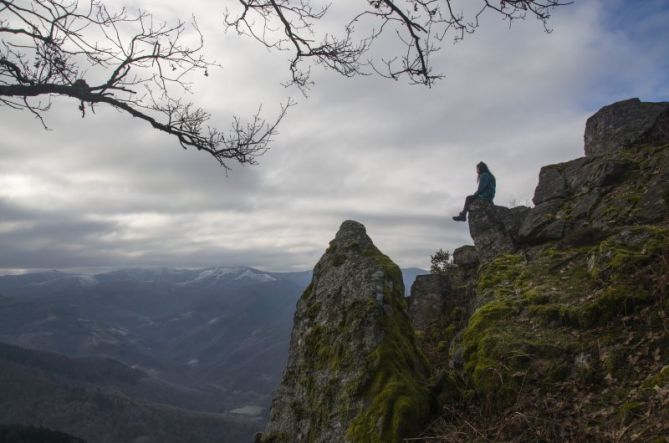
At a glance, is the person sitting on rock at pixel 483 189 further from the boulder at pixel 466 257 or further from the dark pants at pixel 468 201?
the boulder at pixel 466 257

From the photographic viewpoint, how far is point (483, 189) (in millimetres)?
16312

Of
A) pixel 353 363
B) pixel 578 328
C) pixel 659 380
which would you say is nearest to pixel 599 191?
pixel 578 328

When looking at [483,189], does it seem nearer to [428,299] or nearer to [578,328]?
[428,299]

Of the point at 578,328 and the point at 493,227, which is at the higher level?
the point at 493,227

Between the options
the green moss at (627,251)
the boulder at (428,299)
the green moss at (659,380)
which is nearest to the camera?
the green moss at (659,380)

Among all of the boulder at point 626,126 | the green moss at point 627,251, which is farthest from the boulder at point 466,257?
the green moss at point 627,251

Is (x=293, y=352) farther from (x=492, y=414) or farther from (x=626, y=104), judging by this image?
(x=626, y=104)

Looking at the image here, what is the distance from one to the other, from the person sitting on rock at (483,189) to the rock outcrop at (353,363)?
869cm

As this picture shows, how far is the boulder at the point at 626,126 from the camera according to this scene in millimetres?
13195

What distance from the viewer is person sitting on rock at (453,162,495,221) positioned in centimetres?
1627

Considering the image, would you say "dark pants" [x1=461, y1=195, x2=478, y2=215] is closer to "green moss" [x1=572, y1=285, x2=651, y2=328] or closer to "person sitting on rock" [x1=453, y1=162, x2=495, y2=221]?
"person sitting on rock" [x1=453, y1=162, x2=495, y2=221]

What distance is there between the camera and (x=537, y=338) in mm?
6707

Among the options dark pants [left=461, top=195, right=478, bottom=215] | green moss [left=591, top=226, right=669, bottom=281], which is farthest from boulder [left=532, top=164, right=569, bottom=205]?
green moss [left=591, top=226, right=669, bottom=281]

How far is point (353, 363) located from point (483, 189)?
11526 millimetres
